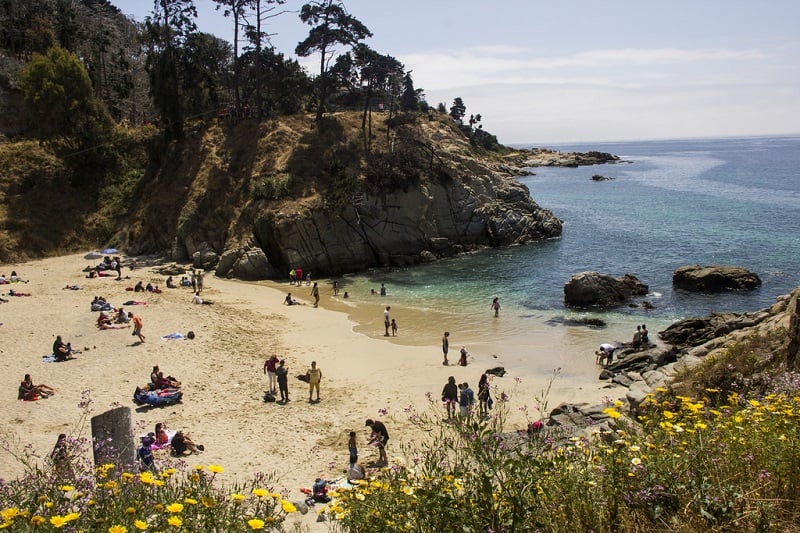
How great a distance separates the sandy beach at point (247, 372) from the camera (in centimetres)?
1417

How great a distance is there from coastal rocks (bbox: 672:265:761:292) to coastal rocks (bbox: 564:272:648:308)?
4.64 meters

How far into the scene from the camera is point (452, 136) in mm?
53688

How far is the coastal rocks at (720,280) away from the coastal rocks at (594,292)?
464cm

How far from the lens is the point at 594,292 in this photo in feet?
96.8

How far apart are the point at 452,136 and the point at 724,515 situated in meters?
51.2

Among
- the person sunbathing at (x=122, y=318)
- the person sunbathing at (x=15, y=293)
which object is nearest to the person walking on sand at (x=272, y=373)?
the person sunbathing at (x=122, y=318)

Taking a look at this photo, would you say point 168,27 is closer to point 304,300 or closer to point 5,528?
point 304,300

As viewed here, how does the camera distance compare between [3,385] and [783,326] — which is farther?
[3,385]

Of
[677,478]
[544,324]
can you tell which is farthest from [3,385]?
[544,324]

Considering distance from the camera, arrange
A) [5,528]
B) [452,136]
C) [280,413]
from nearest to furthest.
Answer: [5,528], [280,413], [452,136]

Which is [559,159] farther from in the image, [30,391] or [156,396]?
[30,391]

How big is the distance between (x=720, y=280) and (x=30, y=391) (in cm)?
3362

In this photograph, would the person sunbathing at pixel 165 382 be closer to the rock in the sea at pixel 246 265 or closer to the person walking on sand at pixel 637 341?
the person walking on sand at pixel 637 341

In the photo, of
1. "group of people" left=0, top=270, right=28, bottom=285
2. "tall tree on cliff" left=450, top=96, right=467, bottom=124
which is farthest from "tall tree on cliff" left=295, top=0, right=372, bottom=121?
"tall tree on cliff" left=450, top=96, right=467, bottom=124
